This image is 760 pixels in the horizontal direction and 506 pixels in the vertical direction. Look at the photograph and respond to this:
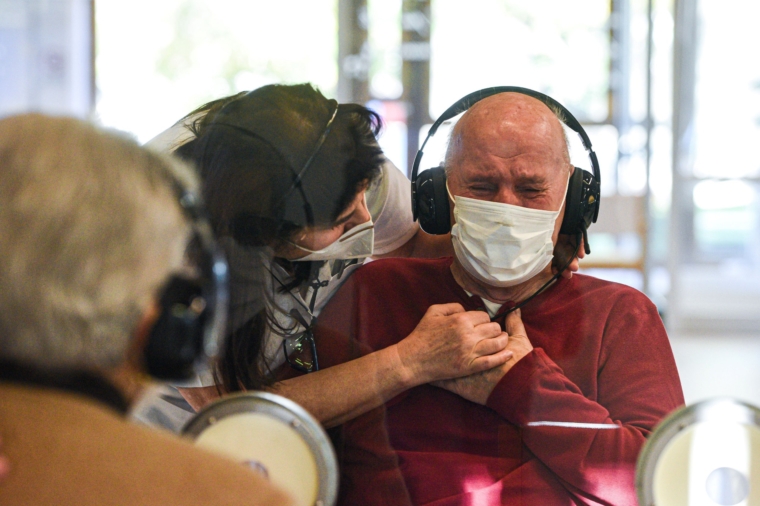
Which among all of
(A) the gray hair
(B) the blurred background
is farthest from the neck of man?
(A) the gray hair

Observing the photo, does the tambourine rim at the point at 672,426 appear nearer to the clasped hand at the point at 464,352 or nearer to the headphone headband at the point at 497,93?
the clasped hand at the point at 464,352

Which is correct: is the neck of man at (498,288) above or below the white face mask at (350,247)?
below

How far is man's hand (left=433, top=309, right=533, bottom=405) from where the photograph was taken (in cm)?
120

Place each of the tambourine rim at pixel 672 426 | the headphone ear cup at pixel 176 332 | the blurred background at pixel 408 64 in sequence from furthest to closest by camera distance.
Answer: the blurred background at pixel 408 64, the tambourine rim at pixel 672 426, the headphone ear cup at pixel 176 332

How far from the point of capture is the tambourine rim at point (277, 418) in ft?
3.47

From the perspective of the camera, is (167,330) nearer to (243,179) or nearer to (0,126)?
(0,126)

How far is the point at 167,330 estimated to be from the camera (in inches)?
32.1

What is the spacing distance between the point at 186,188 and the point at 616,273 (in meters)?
0.83

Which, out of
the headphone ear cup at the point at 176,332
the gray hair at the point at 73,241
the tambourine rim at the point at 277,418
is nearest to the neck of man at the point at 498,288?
the tambourine rim at the point at 277,418

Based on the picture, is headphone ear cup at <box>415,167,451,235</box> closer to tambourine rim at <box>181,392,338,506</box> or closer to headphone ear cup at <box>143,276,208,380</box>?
tambourine rim at <box>181,392,338,506</box>

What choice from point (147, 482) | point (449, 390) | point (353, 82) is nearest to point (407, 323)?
point (449, 390)

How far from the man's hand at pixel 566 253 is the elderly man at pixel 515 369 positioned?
0.06 feet

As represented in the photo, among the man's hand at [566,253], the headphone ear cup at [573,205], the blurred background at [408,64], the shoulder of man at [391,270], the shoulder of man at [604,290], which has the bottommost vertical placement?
the shoulder of man at [604,290]

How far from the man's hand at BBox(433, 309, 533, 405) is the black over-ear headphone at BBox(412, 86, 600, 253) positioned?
0.61ft
